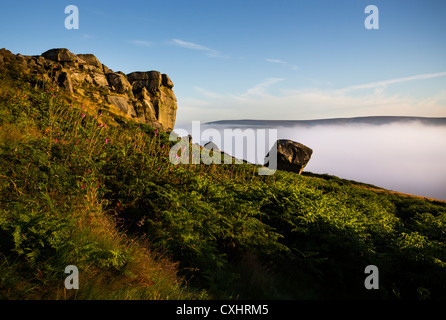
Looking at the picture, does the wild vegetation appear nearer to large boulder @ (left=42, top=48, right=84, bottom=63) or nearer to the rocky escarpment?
the rocky escarpment

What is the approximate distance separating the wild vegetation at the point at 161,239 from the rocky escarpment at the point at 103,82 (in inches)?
346

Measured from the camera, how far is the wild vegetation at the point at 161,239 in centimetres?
308

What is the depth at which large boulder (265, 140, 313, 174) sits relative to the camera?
35906mm

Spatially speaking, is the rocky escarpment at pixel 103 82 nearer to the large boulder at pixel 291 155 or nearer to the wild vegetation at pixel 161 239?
the wild vegetation at pixel 161 239

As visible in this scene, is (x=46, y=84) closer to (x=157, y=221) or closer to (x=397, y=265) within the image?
(x=157, y=221)

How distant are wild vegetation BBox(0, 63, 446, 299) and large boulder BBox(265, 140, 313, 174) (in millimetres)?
27721

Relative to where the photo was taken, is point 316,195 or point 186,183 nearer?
point 186,183

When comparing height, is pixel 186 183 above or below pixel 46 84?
below

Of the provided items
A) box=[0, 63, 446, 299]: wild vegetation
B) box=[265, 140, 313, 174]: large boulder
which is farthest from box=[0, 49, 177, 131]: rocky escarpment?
box=[265, 140, 313, 174]: large boulder

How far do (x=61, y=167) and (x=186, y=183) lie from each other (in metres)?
2.81

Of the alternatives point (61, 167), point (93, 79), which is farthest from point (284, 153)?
point (61, 167)

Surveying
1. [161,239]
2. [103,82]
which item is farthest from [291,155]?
[161,239]
